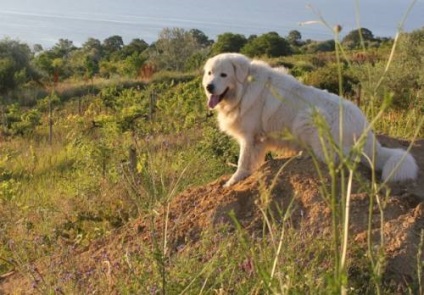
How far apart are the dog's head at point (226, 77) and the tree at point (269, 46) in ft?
108

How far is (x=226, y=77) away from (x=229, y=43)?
37.4 m

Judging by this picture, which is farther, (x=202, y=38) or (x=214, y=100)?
(x=202, y=38)

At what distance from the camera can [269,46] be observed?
131ft

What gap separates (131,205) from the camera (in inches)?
271

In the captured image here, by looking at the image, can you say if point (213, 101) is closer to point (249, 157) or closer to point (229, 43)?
point (249, 157)

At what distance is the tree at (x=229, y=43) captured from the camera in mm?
41531

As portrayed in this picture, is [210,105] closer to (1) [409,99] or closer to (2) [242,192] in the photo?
(2) [242,192]

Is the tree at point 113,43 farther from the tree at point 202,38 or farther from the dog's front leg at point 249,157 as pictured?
the dog's front leg at point 249,157

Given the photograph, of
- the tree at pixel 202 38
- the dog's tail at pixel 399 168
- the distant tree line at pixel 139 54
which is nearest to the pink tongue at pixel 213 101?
the dog's tail at pixel 399 168

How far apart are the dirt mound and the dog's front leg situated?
0.23 metres

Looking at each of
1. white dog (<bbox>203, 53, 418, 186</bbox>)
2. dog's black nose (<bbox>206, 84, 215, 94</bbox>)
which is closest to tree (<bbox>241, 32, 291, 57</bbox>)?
white dog (<bbox>203, 53, 418, 186</bbox>)

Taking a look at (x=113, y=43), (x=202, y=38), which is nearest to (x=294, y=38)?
(x=202, y=38)

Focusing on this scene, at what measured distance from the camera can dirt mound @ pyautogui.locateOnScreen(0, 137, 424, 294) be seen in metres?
4.34

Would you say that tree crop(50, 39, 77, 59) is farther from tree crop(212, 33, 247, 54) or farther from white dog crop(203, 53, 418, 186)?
white dog crop(203, 53, 418, 186)
